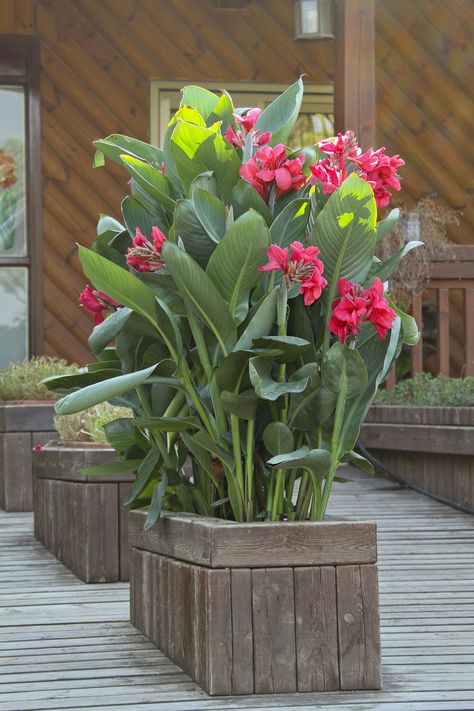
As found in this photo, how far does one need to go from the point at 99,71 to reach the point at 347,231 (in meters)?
6.07

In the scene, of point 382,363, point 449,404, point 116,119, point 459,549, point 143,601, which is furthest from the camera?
point 116,119

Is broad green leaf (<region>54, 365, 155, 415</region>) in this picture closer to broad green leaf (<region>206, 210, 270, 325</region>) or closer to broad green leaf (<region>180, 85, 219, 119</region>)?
broad green leaf (<region>206, 210, 270, 325</region>)

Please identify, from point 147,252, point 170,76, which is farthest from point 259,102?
point 147,252

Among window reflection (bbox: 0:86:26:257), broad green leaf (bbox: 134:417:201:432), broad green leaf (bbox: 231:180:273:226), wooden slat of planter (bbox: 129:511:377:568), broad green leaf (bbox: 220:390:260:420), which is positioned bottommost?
wooden slat of planter (bbox: 129:511:377:568)

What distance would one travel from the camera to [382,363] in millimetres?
3012

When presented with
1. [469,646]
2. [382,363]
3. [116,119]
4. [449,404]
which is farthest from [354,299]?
[116,119]

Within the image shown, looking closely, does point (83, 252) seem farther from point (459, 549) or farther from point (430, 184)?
point (430, 184)

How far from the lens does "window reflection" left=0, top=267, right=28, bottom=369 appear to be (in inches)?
336

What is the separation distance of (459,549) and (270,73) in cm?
488

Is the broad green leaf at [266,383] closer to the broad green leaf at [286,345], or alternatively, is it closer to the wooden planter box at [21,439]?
the broad green leaf at [286,345]

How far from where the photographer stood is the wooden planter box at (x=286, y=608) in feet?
9.04

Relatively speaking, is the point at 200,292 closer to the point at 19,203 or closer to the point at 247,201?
the point at 247,201

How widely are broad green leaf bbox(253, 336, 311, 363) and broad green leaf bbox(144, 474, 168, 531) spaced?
47cm

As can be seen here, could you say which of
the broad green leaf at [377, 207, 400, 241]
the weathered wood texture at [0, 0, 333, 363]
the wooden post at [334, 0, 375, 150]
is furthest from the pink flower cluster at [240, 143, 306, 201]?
the weathered wood texture at [0, 0, 333, 363]
